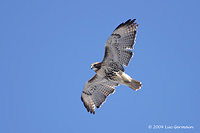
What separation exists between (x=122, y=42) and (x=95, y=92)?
9.82 feet

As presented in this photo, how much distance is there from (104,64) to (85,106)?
2618 mm

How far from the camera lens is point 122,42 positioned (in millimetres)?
12992

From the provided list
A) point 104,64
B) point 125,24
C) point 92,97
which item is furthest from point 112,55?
point 92,97

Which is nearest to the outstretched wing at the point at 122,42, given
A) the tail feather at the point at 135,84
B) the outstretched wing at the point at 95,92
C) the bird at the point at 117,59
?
the bird at the point at 117,59

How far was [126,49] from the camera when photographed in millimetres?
12977

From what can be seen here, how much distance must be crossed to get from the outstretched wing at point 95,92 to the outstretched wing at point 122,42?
A: 1617mm

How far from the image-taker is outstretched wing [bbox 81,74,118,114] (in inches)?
565

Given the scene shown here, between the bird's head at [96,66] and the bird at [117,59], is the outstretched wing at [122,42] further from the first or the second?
the bird's head at [96,66]

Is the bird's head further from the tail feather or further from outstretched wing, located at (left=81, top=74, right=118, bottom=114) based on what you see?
the tail feather

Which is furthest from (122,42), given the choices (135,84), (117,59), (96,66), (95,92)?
(95,92)

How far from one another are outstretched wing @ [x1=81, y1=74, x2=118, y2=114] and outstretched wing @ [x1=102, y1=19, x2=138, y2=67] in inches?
63.7

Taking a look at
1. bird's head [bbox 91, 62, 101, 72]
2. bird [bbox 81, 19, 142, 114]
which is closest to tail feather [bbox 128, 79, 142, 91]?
bird [bbox 81, 19, 142, 114]

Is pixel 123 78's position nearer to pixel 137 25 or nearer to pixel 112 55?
pixel 112 55

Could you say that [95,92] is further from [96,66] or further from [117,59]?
[117,59]
